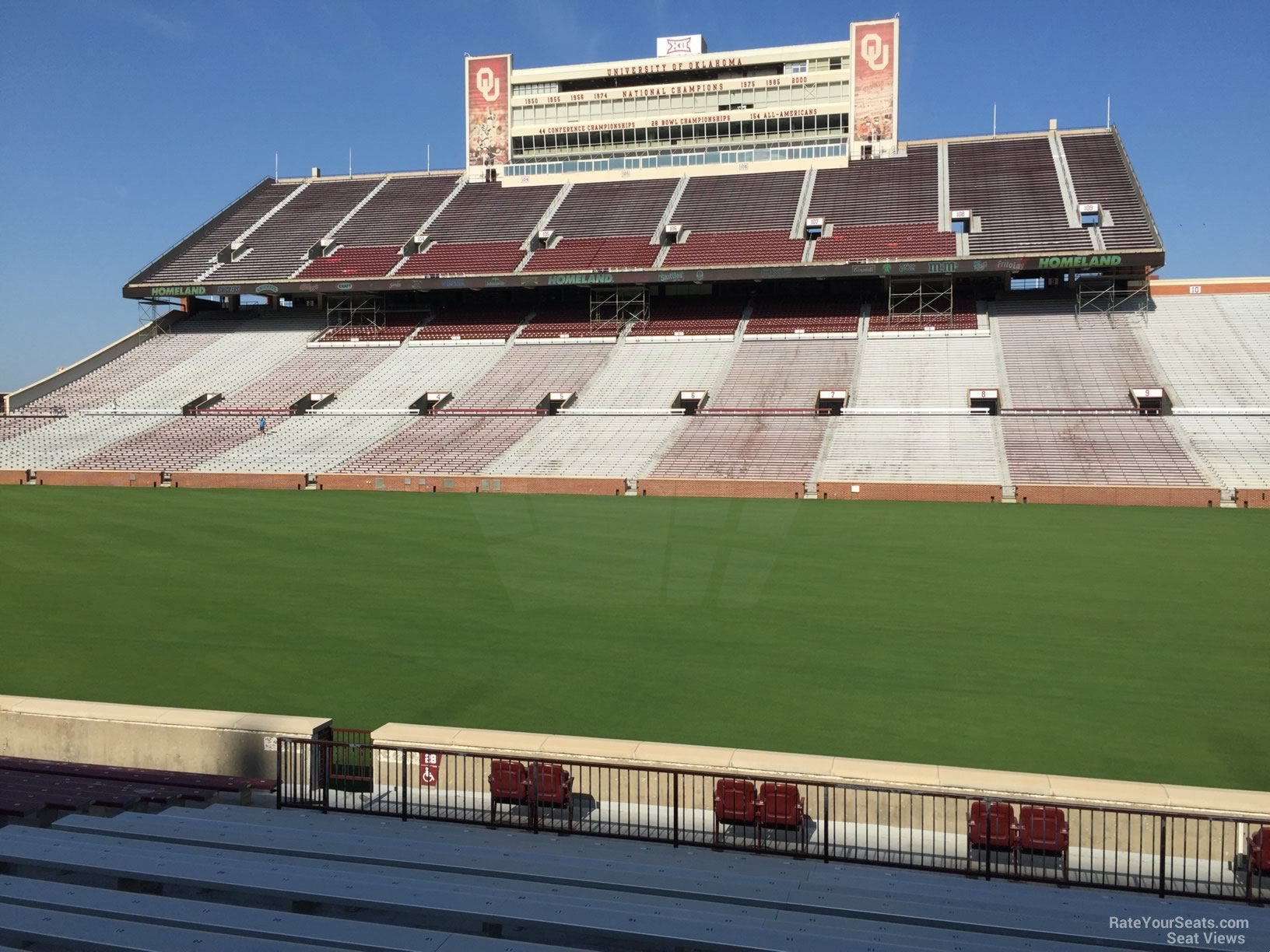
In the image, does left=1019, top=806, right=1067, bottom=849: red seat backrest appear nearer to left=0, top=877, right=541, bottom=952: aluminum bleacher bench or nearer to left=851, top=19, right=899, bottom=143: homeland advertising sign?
left=0, top=877, right=541, bottom=952: aluminum bleacher bench

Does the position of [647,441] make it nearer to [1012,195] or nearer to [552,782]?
[1012,195]

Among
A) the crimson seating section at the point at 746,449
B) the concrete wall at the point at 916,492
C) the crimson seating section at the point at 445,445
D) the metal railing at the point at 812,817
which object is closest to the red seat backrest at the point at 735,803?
the metal railing at the point at 812,817

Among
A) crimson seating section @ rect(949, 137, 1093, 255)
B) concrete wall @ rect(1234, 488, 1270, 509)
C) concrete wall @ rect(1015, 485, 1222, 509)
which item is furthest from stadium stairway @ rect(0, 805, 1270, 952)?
crimson seating section @ rect(949, 137, 1093, 255)

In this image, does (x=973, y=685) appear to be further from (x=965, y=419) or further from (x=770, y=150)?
(x=770, y=150)

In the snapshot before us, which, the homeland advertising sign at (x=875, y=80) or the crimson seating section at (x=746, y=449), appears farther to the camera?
the homeland advertising sign at (x=875, y=80)

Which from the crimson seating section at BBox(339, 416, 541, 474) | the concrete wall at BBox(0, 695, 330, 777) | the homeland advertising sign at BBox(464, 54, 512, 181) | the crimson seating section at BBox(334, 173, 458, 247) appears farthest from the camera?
the homeland advertising sign at BBox(464, 54, 512, 181)

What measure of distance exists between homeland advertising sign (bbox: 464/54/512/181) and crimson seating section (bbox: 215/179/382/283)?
8.98m

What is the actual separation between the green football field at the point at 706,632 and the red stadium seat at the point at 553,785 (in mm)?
2510

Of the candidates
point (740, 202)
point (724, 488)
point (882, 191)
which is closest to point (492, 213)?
point (740, 202)

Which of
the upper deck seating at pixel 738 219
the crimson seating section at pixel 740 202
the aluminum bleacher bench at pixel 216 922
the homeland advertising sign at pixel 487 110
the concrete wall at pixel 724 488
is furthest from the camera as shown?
the homeland advertising sign at pixel 487 110

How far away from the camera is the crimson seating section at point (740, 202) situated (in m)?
59.5

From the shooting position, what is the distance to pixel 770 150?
6519 cm

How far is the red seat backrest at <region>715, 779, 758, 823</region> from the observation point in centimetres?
889

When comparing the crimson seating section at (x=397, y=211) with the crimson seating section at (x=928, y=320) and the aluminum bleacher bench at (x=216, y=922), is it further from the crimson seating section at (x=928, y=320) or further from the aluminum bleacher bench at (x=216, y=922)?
the aluminum bleacher bench at (x=216, y=922)
